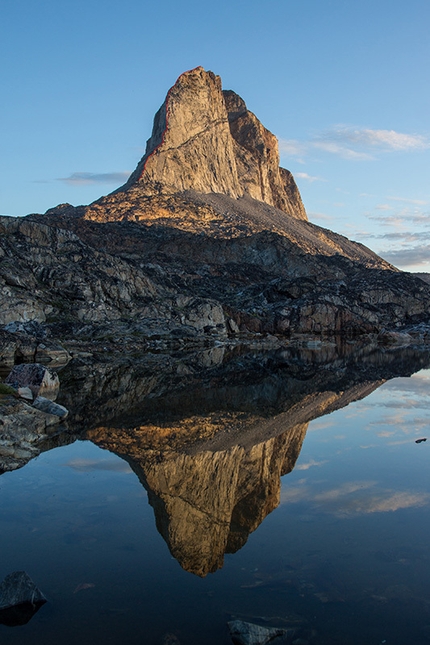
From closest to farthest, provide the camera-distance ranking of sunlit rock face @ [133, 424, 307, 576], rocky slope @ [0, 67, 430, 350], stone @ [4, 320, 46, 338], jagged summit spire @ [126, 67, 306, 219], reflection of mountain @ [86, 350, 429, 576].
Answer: sunlit rock face @ [133, 424, 307, 576] → reflection of mountain @ [86, 350, 429, 576] → stone @ [4, 320, 46, 338] → rocky slope @ [0, 67, 430, 350] → jagged summit spire @ [126, 67, 306, 219]

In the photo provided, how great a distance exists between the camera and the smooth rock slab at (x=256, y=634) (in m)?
6.69

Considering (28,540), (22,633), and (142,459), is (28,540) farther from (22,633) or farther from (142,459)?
(142,459)

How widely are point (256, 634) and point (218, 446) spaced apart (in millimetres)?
9107

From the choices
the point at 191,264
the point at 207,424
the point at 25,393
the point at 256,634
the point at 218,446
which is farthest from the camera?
the point at 191,264

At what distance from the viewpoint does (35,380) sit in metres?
23.6

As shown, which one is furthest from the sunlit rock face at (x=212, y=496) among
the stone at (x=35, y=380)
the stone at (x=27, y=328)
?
the stone at (x=27, y=328)

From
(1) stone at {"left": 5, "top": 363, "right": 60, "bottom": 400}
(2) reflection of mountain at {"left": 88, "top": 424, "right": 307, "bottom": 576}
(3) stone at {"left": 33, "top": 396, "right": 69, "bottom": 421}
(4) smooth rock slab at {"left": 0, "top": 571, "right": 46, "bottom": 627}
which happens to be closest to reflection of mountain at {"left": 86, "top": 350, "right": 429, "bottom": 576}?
(2) reflection of mountain at {"left": 88, "top": 424, "right": 307, "bottom": 576}

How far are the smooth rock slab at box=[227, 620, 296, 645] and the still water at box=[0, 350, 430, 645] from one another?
167mm

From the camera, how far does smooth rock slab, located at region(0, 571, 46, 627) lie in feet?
23.7

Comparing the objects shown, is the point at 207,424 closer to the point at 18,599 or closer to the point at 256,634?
the point at 18,599

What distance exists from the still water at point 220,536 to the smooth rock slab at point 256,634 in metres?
0.17

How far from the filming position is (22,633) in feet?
22.7

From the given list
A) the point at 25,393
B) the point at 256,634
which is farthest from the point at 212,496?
the point at 25,393

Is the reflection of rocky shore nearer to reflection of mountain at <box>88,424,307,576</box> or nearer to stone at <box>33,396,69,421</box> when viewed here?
reflection of mountain at <box>88,424,307,576</box>
